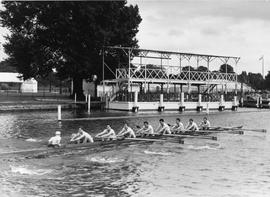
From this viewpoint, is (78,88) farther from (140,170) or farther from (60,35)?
(140,170)

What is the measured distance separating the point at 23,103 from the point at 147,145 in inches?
1503

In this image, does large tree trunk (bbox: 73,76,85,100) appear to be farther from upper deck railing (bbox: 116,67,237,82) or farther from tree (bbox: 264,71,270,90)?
tree (bbox: 264,71,270,90)

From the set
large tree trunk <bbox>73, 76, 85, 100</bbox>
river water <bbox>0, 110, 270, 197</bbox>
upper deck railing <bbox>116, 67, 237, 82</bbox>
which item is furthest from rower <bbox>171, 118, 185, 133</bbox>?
large tree trunk <bbox>73, 76, 85, 100</bbox>

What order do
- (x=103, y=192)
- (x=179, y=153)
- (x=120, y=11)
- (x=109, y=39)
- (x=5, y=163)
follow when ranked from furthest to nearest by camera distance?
1. (x=120, y=11)
2. (x=109, y=39)
3. (x=179, y=153)
4. (x=5, y=163)
5. (x=103, y=192)

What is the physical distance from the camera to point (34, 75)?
75.1 m

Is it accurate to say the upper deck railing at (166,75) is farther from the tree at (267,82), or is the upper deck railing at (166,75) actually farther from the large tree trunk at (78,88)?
the tree at (267,82)

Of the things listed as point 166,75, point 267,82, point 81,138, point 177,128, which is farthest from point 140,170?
point 267,82

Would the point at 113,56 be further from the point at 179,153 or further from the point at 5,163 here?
the point at 5,163

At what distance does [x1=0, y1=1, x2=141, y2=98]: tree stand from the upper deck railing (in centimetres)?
593

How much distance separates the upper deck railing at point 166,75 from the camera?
70306 millimetres

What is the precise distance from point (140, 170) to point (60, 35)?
50613 millimetres

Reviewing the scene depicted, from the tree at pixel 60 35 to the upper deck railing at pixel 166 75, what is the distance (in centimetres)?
593

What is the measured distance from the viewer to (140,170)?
2611 cm

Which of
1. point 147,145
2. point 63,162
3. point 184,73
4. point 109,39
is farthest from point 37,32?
point 63,162
